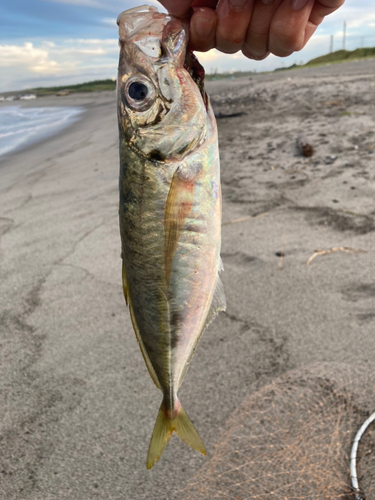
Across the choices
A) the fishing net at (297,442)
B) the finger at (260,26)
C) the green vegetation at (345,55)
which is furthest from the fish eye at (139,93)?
the green vegetation at (345,55)

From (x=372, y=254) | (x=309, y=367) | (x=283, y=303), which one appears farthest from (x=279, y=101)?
(x=309, y=367)

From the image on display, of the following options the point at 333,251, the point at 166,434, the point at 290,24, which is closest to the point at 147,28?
the point at 290,24

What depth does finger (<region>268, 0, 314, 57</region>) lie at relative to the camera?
166 centimetres

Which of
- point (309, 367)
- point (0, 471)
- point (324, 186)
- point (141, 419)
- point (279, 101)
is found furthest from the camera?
point (279, 101)

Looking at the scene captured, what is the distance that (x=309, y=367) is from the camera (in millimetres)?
2984

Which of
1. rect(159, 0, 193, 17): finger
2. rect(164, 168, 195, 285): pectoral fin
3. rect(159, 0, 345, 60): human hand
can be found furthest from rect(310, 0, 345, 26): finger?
rect(164, 168, 195, 285): pectoral fin

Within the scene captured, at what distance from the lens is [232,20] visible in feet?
5.57

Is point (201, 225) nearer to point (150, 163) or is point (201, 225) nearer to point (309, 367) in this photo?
point (150, 163)

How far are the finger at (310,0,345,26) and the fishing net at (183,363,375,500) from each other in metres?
2.34

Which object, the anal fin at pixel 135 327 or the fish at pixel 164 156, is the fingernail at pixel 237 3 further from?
the anal fin at pixel 135 327

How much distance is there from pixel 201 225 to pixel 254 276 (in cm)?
265

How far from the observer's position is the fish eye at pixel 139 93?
1.57 metres

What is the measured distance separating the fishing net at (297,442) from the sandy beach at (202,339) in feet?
0.05

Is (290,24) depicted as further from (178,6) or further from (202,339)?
(202,339)
